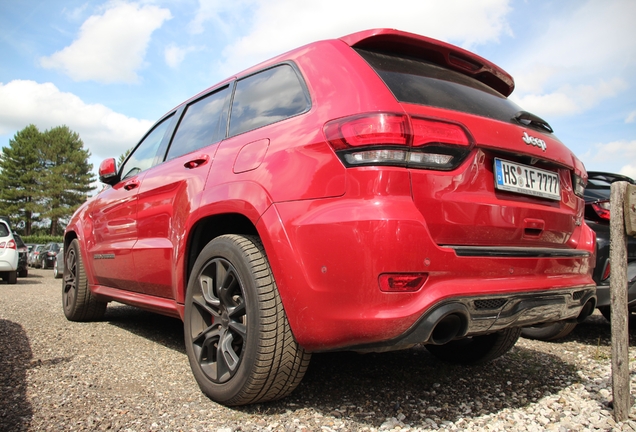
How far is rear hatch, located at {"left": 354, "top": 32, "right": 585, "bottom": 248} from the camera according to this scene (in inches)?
78.2

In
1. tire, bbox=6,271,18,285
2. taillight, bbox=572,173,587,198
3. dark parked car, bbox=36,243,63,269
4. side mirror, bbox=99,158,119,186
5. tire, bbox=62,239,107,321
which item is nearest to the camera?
taillight, bbox=572,173,587,198

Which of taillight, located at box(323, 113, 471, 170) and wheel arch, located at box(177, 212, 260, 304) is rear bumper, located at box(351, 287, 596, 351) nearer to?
taillight, located at box(323, 113, 471, 170)

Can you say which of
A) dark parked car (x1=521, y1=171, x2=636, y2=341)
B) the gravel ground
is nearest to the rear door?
the gravel ground

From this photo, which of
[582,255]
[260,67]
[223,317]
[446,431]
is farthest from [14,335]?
[582,255]

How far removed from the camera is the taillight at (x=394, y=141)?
1.93 metres

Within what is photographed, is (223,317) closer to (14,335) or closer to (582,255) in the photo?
(582,255)

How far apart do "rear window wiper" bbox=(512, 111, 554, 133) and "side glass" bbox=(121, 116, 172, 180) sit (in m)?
2.60

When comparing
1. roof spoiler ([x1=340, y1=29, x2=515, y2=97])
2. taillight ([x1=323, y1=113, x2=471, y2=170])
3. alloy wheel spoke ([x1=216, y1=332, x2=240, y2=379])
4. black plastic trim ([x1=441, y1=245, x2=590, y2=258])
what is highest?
roof spoiler ([x1=340, y1=29, x2=515, y2=97])

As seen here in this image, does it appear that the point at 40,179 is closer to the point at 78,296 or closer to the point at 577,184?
the point at 78,296

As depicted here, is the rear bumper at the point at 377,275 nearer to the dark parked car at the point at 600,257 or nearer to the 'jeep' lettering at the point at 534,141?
the 'jeep' lettering at the point at 534,141

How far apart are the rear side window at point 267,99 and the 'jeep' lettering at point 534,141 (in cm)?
106

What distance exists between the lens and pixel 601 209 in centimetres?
402

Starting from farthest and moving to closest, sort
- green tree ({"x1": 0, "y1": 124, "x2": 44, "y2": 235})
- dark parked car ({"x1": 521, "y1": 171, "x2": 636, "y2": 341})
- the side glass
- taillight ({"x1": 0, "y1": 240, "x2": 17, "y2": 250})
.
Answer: green tree ({"x1": 0, "y1": 124, "x2": 44, "y2": 235}) → taillight ({"x1": 0, "y1": 240, "x2": 17, "y2": 250}) → the side glass → dark parked car ({"x1": 521, "y1": 171, "x2": 636, "y2": 341})

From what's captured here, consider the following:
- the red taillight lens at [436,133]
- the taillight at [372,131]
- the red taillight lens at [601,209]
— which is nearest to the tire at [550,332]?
the red taillight lens at [601,209]
